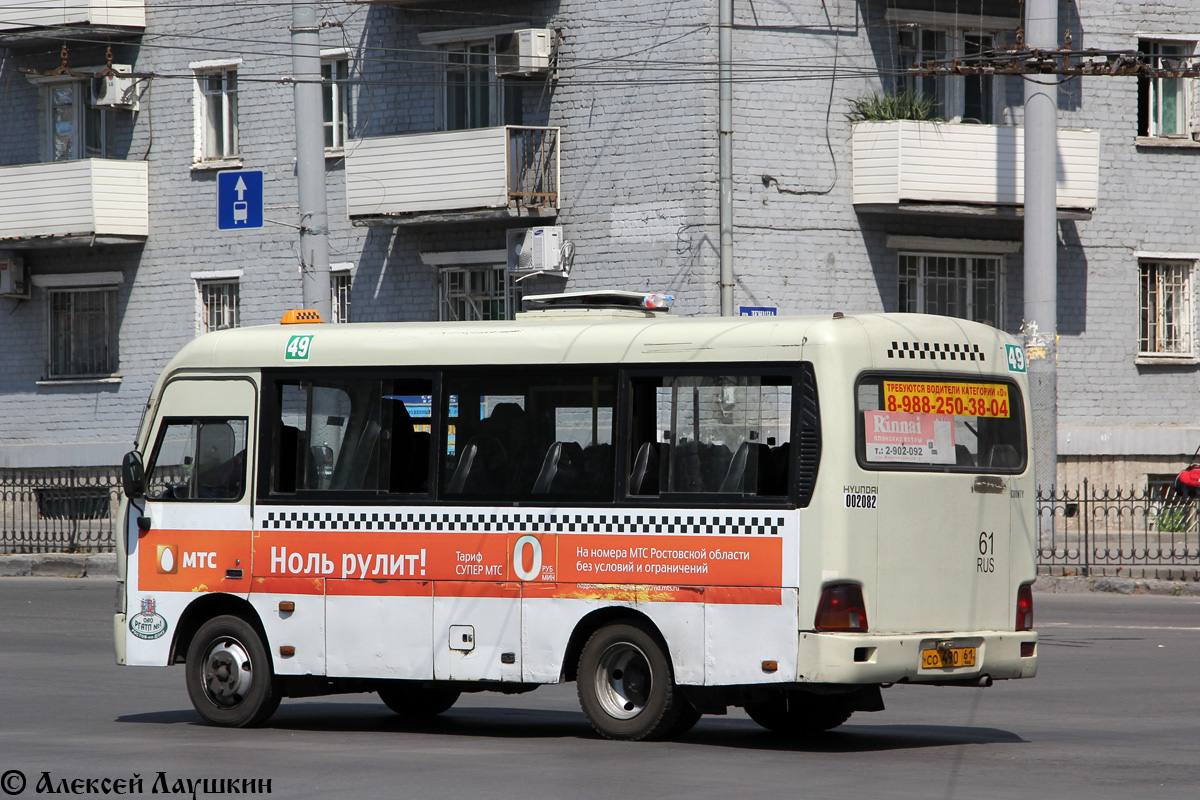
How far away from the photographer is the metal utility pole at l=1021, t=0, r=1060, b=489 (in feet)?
74.3

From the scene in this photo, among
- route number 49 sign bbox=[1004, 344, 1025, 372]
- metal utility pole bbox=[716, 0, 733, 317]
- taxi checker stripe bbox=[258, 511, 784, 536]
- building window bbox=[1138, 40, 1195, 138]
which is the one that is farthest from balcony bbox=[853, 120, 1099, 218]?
taxi checker stripe bbox=[258, 511, 784, 536]

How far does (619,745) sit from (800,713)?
1.32 meters

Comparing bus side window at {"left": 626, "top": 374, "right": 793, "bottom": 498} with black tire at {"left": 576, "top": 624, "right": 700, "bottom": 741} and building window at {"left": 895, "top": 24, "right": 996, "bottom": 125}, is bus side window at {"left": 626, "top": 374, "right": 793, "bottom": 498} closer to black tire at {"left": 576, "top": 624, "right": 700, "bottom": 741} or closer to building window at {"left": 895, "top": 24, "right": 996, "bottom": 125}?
black tire at {"left": 576, "top": 624, "right": 700, "bottom": 741}

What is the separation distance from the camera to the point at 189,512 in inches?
446

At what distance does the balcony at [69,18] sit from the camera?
92.9 ft

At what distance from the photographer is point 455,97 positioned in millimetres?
26516

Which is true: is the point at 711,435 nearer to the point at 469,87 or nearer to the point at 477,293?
the point at 477,293

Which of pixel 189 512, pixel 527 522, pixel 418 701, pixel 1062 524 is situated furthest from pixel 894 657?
pixel 1062 524

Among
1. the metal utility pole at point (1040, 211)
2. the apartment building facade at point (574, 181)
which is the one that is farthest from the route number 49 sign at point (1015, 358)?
the apartment building facade at point (574, 181)

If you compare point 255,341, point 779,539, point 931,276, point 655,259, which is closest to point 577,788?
point 779,539

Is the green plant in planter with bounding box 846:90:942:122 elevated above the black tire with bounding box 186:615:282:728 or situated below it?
above

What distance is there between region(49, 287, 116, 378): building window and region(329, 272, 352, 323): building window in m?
4.39

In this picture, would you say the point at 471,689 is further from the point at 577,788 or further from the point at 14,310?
the point at 14,310

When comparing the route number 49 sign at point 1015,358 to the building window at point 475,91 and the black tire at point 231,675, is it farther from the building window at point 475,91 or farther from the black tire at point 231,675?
the building window at point 475,91
